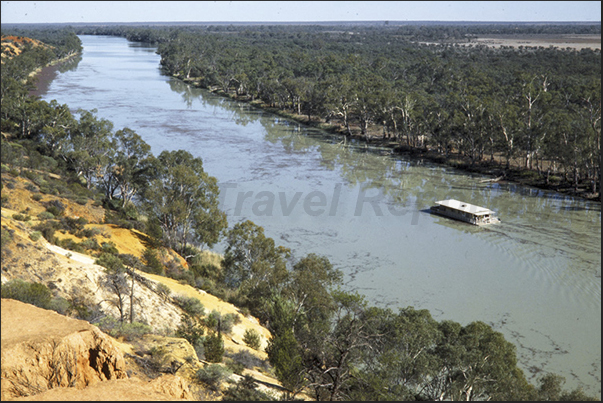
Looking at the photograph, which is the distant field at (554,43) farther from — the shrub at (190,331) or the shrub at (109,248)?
the shrub at (190,331)

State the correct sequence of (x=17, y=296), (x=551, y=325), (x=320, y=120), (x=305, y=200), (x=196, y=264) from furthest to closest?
(x=320, y=120) → (x=305, y=200) → (x=196, y=264) → (x=551, y=325) → (x=17, y=296)

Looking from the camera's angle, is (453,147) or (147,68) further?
(147,68)

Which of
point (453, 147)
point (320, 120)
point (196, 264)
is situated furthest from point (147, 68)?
point (196, 264)

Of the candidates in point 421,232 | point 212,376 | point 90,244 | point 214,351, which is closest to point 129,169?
point 90,244

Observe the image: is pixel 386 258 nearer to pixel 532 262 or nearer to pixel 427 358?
pixel 532 262

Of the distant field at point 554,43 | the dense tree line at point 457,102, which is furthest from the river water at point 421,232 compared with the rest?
the distant field at point 554,43

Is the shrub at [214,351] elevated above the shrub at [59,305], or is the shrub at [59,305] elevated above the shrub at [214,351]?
the shrub at [59,305]

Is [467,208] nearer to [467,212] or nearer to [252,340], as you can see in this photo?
[467,212]
